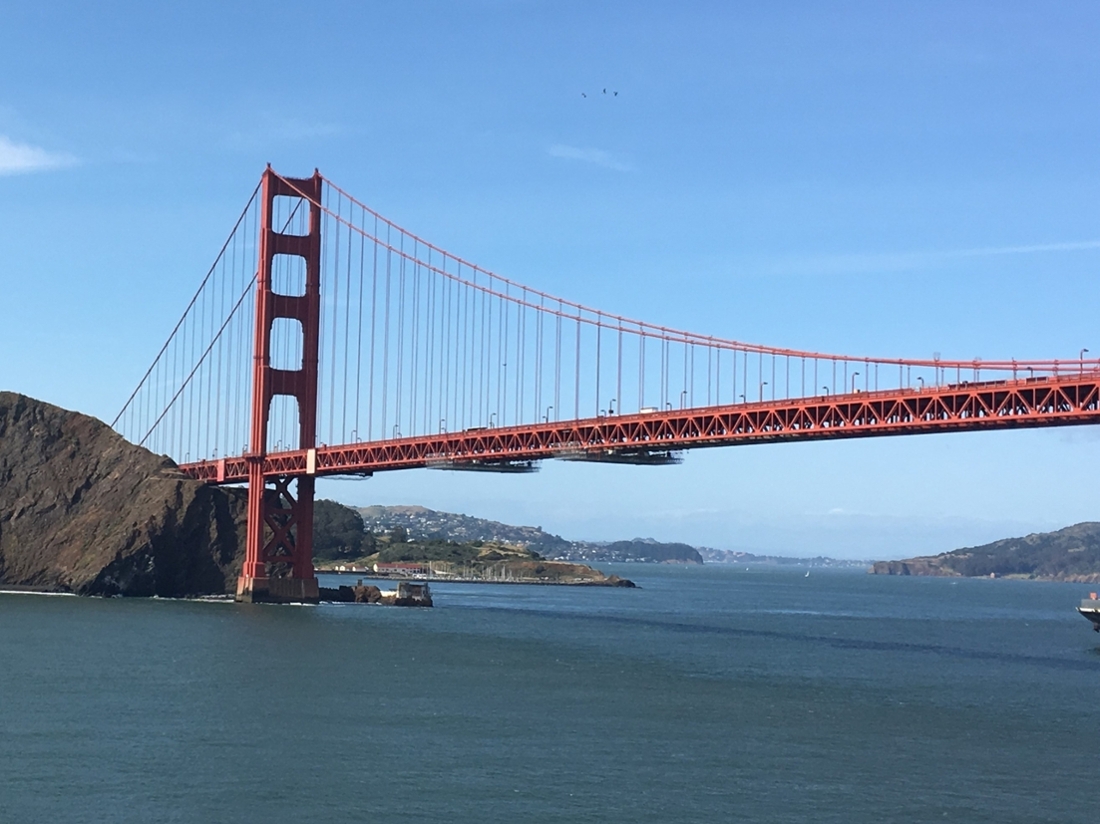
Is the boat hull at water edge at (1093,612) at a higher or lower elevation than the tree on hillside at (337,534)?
lower

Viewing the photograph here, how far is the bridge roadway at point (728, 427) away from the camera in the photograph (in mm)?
43438

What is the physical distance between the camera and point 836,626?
293ft

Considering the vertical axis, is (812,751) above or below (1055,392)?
below

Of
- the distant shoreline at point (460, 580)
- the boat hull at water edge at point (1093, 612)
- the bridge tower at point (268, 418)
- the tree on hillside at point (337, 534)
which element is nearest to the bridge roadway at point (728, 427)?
the bridge tower at point (268, 418)

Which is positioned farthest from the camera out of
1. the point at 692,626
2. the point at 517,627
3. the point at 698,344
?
the point at 692,626

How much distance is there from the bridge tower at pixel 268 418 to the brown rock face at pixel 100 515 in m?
4.35

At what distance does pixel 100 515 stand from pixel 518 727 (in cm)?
6026

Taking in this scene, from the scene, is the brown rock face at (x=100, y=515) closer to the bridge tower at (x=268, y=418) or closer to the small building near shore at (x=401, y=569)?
the bridge tower at (x=268, y=418)

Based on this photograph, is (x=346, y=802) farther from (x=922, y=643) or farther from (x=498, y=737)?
(x=922, y=643)

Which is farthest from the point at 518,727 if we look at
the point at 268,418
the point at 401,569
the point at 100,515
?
the point at 401,569

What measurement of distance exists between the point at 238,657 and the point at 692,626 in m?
35.5

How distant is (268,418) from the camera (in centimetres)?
7981

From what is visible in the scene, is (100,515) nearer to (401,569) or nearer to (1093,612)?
(1093,612)

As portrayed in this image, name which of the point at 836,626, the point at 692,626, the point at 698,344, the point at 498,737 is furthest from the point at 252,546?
the point at 498,737
